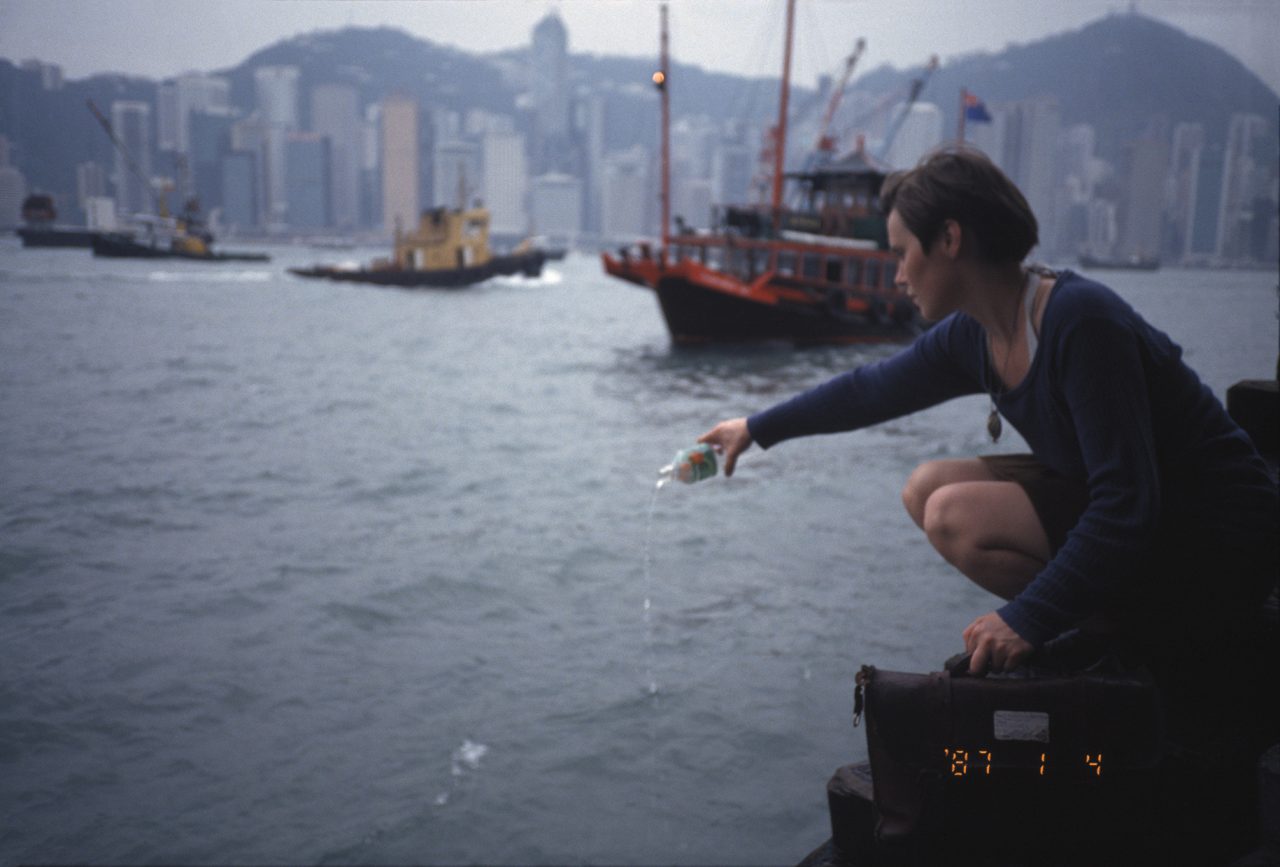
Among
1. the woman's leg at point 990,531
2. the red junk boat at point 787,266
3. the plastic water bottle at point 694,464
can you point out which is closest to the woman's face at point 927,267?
the woman's leg at point 990,531

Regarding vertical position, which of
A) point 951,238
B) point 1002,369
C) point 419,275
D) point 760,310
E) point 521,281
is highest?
point 951,238

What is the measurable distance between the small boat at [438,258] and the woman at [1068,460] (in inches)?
1925

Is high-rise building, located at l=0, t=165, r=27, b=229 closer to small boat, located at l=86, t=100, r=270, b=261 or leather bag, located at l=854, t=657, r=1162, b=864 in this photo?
leather bag, located at l=854, t=657, r=1162, b=864

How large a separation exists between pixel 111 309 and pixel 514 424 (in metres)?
23.2

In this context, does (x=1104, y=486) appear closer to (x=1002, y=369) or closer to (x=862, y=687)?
(x=1002, y=369)

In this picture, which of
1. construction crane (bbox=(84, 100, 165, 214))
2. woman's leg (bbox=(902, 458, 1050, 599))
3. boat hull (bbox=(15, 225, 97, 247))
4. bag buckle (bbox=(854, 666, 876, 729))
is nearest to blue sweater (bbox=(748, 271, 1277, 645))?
woman's leg (bbox=(902, 458, 1050, 599))

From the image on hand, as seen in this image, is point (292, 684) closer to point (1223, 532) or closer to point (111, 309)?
point (1223, 532)

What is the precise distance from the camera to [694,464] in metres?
2.42

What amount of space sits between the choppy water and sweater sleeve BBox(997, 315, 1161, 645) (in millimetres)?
1756

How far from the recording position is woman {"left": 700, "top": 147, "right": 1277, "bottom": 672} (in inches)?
62.1

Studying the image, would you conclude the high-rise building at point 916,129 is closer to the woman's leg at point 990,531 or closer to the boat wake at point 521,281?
the boat wake at point 521,281

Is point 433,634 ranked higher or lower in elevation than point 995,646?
lower

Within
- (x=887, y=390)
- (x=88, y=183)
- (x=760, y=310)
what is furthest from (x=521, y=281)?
(x=887, y=390)

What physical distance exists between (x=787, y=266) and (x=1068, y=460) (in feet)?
83.5
